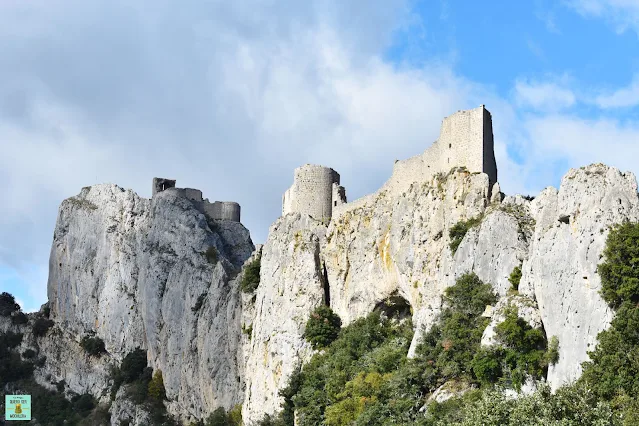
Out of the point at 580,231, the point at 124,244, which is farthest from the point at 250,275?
the point at 580,231

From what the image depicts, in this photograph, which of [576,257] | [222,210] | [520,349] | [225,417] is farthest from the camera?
[222,210]

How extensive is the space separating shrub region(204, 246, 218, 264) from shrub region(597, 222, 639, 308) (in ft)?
152

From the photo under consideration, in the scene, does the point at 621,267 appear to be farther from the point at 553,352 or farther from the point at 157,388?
the point at 157,388

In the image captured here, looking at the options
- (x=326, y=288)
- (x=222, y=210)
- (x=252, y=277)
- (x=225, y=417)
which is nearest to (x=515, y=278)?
(x=326, y=288)

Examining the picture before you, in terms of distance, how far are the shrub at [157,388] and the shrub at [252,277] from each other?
12.8 meters

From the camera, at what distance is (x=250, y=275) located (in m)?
76.3

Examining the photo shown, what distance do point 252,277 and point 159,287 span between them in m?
12.0

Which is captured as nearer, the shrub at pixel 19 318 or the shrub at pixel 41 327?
the shrub at pixel 41 327

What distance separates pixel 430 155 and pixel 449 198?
4.12 metres

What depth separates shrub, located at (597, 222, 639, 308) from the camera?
3909cm

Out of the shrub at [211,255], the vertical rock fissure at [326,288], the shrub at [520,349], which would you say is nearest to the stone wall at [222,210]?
the shrub at [211,255]

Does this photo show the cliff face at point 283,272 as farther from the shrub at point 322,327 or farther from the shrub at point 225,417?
the shrub at point 225,417

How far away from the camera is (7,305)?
10994 centimetres

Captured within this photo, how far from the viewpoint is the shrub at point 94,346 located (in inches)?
3730
